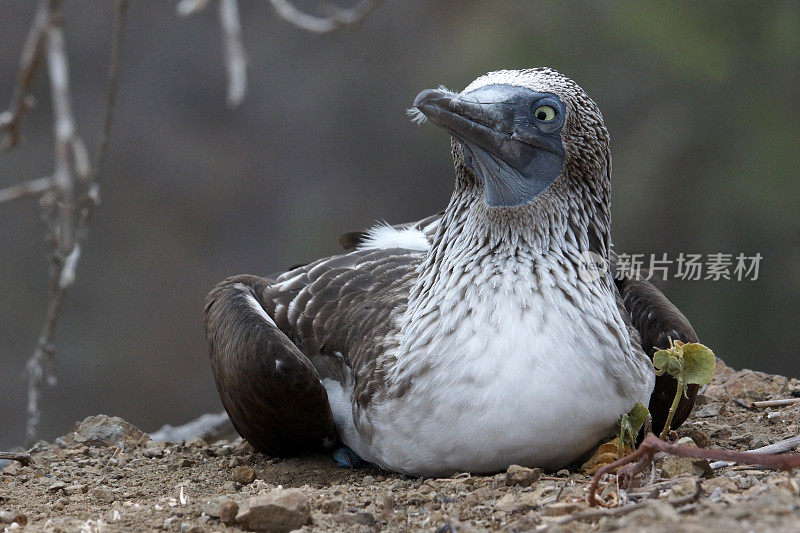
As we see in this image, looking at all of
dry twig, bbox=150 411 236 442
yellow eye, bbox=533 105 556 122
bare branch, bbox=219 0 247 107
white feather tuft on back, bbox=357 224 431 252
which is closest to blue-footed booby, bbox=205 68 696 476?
yellow eye, bbox=533 105 556 122

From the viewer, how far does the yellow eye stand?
521 centimetres

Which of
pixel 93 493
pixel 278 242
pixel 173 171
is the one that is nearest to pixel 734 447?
pixel 93 493

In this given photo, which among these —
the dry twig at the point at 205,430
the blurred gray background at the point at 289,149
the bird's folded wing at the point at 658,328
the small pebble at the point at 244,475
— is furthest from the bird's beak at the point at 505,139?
the blurred gray background at the point at 289,149

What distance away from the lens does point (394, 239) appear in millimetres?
7215

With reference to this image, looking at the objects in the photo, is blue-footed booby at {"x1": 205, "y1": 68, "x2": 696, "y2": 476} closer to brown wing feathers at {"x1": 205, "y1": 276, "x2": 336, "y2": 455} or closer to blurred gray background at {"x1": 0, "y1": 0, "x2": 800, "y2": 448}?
brown wing feathers at {"x1": 205, "y1": 276, "x2": 336, "y2": 455}

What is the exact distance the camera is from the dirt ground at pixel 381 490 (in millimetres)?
3744

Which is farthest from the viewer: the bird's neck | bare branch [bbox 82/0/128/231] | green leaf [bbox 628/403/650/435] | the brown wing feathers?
the brown wing feathers

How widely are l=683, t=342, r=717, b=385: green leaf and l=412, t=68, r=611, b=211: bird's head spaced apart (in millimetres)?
978

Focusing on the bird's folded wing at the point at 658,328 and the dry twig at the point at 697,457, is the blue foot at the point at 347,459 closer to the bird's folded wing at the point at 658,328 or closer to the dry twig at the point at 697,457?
the bird's folded wing at the point at 658,328

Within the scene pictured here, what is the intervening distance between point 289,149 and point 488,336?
38.1ft

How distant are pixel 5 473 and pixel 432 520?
9.71 feet

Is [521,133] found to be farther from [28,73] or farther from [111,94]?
[28,73]

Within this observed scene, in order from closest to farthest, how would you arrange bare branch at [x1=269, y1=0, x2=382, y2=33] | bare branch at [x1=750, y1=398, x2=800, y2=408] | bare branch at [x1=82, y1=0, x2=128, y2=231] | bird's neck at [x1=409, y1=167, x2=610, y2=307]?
bare branch at [x1=269, y1=0, x2=382, y2=33]
bare branch at [x1=82, y1=0, x2=128, y2=231]
bird's neck at [x1=409, y1=167, x2=610, y2=307]
bare branch at [x1=750, y1=398, x2=800, y2=408]

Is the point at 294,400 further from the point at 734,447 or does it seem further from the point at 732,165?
the point at 732,165
